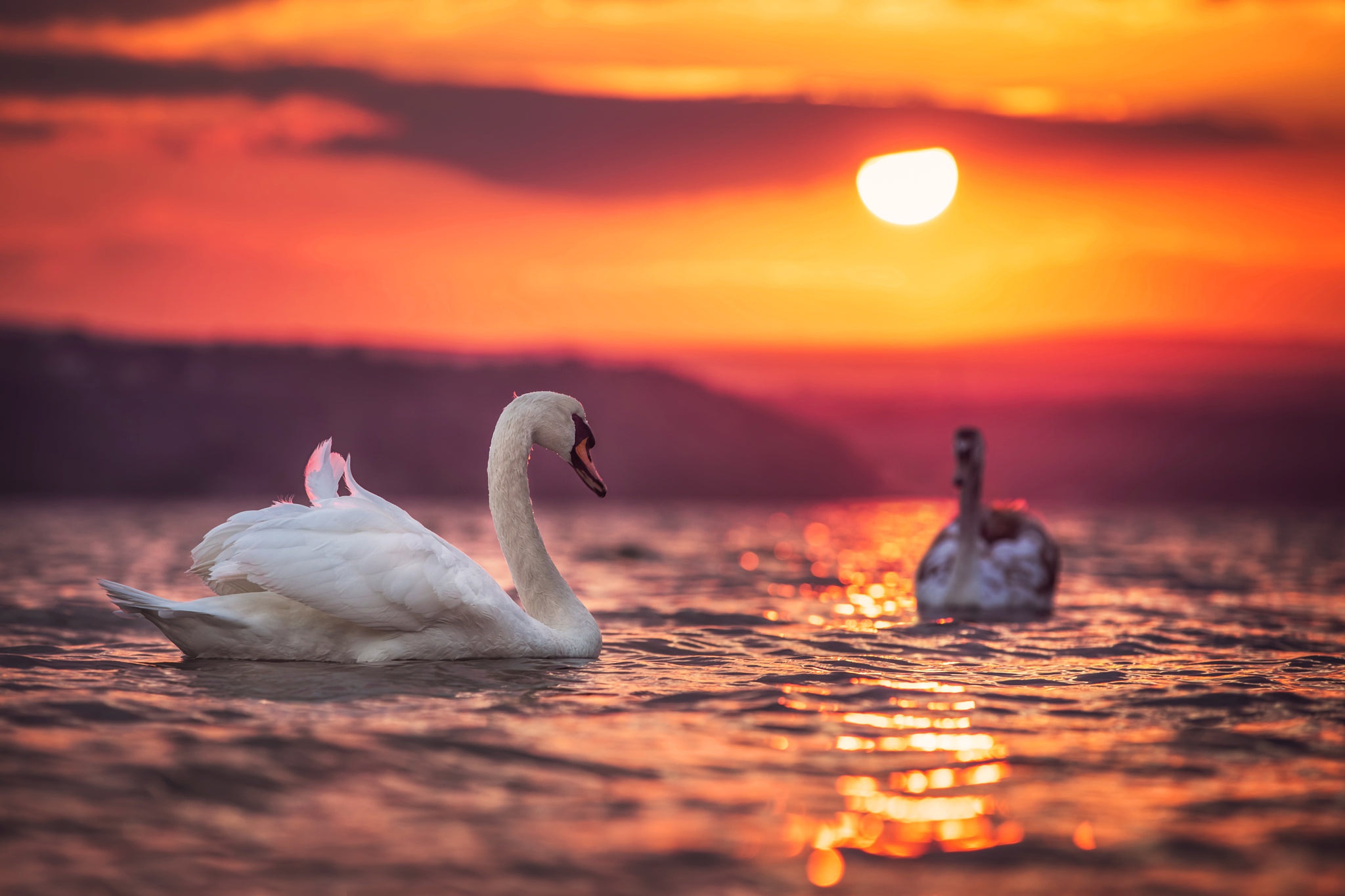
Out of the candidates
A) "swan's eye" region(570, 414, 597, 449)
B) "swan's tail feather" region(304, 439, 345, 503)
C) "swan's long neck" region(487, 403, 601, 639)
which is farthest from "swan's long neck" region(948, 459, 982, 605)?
"swan's tail feather" region(304, 439, 345, 503)

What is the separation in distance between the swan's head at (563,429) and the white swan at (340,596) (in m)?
0.23

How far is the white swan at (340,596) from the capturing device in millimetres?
6969

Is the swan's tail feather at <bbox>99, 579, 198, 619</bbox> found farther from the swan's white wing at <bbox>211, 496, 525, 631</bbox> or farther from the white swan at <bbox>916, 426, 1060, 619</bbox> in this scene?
the white swan at <bbox>916, 426, 1060, 619</bbox>

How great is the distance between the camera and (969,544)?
1309 cm

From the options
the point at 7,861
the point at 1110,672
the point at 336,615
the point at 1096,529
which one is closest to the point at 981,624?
the point at 1110,672

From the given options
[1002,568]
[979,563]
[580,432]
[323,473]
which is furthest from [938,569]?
[323,473]

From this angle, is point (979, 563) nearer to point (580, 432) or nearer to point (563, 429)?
point (580, 432)

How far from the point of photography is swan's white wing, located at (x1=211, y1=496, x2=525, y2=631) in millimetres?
6934

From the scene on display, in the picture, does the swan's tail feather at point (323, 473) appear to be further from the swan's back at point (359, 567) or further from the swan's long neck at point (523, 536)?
the swan's long neck at point (523, 536)

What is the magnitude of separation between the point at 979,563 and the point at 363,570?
26.5 feet

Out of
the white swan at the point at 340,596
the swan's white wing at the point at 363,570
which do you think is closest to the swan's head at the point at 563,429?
the white swan at the point at 340,596

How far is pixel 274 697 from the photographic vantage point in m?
6.35

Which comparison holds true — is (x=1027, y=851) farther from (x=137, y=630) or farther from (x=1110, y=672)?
(x=137, y=630)

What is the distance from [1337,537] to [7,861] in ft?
138
